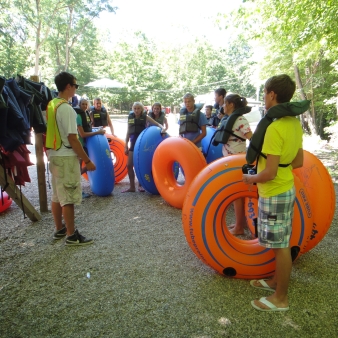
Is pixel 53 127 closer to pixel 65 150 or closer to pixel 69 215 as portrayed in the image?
pixel 65 150

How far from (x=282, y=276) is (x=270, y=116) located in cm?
121

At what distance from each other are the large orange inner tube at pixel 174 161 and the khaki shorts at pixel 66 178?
173 centimetres

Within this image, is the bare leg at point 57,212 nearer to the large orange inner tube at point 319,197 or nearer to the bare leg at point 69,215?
the bare leg at point 69,215

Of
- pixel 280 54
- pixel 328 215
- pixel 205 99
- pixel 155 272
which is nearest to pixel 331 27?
pixel 328 215

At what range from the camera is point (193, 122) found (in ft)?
16.8

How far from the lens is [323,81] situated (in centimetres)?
1240

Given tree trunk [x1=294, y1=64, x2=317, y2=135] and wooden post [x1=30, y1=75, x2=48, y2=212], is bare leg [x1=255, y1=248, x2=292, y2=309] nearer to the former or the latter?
wooden post [x1=30, y1=75, x2=48, y2=212]

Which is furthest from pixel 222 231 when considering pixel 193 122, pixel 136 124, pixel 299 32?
pixel 299 32

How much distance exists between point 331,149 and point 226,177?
994 centimetres

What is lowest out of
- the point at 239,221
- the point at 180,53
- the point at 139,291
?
the point at 139,291

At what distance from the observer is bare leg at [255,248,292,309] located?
6.99 ft

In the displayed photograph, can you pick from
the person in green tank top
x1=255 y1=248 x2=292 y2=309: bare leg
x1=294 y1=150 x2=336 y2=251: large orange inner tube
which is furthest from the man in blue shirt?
x1=255 y1=248 x2=292 y2=309: bare leg

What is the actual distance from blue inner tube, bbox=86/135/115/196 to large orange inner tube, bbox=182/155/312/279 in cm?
303

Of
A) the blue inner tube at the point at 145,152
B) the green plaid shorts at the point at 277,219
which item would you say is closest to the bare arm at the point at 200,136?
the blue inner tube at the point at 145,152
